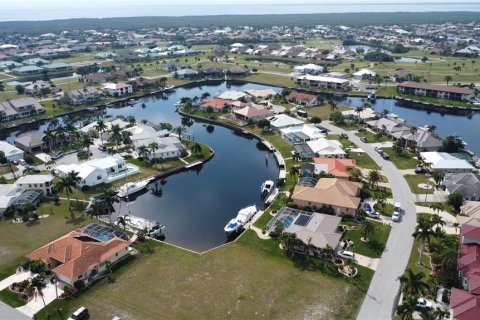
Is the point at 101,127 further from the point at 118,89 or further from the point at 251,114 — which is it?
the point at 118,89

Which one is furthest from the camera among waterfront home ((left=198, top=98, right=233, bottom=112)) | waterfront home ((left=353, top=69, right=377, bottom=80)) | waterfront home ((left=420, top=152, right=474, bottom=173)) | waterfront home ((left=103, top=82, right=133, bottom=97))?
waterfront home ((left=353, top=69, right=377, bottom=80))

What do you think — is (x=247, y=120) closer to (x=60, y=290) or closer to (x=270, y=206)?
(x=270, y=206)

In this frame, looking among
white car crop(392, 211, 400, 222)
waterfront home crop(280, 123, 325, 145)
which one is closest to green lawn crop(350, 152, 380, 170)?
waterfront home crop(280, 123, 325, 145)

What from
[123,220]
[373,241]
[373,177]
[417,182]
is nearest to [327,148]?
[373,177]

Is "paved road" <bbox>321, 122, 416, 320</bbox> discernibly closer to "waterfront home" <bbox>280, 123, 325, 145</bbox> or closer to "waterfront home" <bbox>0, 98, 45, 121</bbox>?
"waterfront home" <bbox>280, 123, 325, 145</bbox>

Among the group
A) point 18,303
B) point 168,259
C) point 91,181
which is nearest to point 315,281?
point 168,259

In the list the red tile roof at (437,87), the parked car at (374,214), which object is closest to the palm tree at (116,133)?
the parked car at (374,214)

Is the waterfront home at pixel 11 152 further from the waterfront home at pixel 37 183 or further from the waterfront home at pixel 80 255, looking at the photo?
the waterfront home at pixel 80 255

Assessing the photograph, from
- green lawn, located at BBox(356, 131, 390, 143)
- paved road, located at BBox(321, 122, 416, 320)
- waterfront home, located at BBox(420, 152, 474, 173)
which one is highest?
waterfront home, located at BBox(420, 152, 474, 173)
